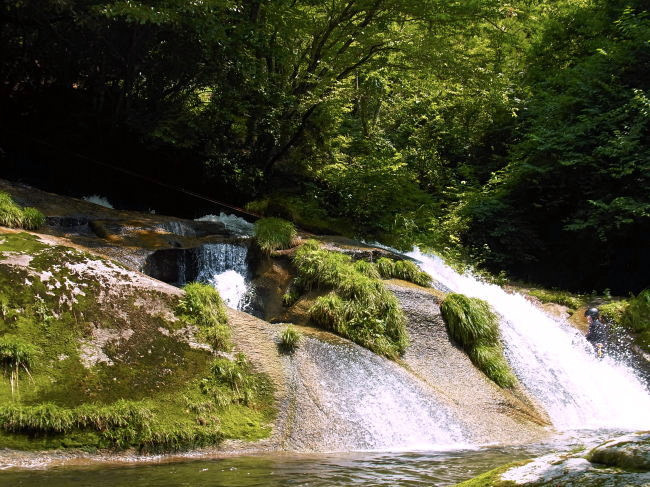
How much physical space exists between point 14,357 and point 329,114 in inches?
528

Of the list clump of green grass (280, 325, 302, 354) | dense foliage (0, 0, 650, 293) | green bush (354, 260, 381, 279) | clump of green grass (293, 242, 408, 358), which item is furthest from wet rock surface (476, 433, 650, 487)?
dense foliage (0, 0, 650, 293)

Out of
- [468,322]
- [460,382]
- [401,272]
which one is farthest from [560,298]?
[460,382]

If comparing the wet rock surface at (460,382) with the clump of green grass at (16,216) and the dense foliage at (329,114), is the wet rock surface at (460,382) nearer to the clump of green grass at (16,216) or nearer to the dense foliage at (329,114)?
the clump of green grass at (16,216)

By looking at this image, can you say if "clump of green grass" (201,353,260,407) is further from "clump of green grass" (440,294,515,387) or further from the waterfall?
"clump of green grass" (440,294,515,387)

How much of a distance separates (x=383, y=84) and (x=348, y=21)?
4.52 meters

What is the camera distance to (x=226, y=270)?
10.9 meters

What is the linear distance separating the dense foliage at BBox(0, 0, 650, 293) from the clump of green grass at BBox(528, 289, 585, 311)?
2.23 m

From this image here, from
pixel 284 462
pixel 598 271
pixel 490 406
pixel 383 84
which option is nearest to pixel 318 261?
pixel 490 406

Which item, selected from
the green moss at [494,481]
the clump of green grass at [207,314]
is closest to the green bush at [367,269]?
the clump of green grass at [207,314]

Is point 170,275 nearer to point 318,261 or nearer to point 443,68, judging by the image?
point 318,261

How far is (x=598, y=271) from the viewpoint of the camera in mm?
16719

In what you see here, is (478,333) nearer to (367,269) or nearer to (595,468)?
(367,269)

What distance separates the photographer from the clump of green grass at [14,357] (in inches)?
220

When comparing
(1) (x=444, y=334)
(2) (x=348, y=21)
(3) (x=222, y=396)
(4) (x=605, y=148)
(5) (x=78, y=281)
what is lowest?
(3) (x=222, y=396)
